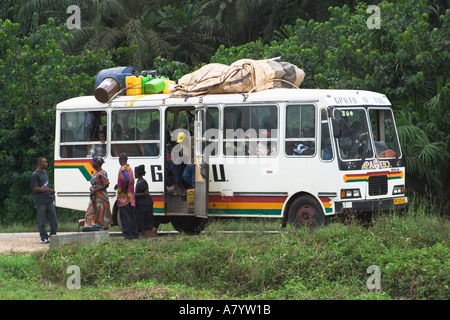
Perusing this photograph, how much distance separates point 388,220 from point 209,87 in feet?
14.5

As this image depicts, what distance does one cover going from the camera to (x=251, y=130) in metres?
15.3

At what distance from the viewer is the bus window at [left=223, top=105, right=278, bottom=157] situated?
15.1m

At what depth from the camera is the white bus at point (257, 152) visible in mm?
14609

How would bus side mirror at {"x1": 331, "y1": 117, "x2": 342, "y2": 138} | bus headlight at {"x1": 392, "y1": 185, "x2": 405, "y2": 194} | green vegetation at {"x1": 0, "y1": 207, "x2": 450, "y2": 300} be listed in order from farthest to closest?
bus headlight at {"x1": 392, "y1": 185, "x2": 405, "y2": 194} < bus side mirror at {"x1": 331, "y1": 117, "x2": 342, "y2": 138} < green vegetation at {"x1": 0, "y1": 207, "x2": 450, "y2": 300}

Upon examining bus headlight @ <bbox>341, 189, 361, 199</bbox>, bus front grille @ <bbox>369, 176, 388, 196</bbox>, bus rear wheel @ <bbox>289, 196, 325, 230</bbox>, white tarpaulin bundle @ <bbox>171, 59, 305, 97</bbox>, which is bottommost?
bus rear wheel @ <bbox>289, 196, 325, 230</bbox>

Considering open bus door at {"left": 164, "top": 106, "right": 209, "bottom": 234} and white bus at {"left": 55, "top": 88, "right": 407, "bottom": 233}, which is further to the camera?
open bus door at {"left": 164, "top": 106, "right": 209, "bottom": 234}

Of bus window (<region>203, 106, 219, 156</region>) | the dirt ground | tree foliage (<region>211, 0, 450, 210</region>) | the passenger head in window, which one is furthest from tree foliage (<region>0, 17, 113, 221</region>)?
the passenger head in window

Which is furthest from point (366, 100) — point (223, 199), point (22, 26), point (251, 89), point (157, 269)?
point (22, 26)

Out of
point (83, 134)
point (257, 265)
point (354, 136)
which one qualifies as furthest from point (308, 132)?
point (83, 134)

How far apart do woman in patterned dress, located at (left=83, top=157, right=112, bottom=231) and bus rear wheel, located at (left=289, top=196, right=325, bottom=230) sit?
10.7 feet

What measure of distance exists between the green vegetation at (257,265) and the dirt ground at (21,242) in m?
1.41

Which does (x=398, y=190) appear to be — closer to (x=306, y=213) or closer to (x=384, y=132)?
(x=384, y=132)

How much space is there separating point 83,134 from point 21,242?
237 centimetres

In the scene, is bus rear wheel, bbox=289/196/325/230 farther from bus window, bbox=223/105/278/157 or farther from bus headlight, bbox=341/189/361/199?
bus window, bbox=223/105/278/157
